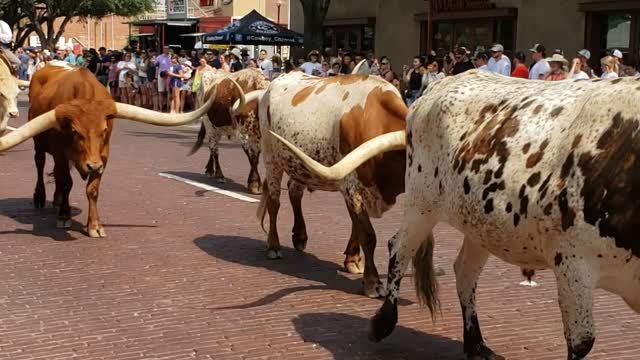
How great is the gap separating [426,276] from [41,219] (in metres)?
5.49

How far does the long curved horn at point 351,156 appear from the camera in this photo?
4734mm

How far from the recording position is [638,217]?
145 inches

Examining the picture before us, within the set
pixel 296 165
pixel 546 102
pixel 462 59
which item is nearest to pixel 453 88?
pixel 546 102

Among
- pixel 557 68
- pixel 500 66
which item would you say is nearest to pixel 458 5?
pixel 500 66

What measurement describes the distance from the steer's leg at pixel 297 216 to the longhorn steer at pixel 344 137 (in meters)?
0.02

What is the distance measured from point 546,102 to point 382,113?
236cm

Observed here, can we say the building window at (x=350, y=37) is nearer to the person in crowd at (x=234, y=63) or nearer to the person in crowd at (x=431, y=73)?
the person in crowd at (x=234, y=63)

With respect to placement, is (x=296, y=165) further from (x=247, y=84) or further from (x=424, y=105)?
(x=247, y=84)

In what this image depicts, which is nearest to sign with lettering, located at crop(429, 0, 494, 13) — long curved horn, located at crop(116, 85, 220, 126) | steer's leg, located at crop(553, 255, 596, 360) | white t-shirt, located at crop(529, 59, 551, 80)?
white t-shirt, located at crop(529, 59, 551, 80)

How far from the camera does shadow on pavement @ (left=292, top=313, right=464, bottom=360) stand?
17.5 ft

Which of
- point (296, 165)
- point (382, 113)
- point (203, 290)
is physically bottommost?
point (203, 290)

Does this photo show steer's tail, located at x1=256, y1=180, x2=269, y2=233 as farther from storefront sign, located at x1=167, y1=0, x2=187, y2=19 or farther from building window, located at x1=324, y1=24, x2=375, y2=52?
storefront sign, located at x1=167, y1=0, x2=187, y2=19

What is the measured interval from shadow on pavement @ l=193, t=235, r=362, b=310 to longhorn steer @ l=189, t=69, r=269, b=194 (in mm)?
2951

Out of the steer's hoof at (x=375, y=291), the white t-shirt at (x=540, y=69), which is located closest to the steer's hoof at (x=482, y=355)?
the steer's hoof at (x=375, y=291)
